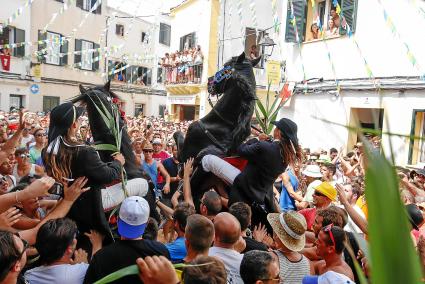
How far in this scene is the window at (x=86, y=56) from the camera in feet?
87.8

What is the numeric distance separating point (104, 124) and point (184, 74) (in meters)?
19.5

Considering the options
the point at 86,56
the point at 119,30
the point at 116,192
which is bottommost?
the point at 116,192

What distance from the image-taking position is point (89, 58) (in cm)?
2766

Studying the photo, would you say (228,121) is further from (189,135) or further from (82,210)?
(82,210)

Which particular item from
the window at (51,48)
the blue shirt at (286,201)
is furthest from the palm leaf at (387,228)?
the window at (51,48)

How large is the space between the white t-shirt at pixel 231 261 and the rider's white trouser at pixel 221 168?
4.03ft

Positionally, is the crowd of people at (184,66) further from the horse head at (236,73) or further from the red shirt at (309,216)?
the red shirt at (309,216)

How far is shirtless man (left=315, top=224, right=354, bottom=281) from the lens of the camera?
2825 mm

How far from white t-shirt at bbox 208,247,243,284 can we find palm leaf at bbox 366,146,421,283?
224 centimetres

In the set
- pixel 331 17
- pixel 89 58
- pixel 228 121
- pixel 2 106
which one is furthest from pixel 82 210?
pixel 89 58

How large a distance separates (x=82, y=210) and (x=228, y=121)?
1.67m

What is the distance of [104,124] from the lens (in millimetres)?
3848

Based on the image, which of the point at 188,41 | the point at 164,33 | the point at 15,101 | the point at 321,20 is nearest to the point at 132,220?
the point at 321,20

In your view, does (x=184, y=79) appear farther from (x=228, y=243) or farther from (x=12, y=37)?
(x=228, y=243)
